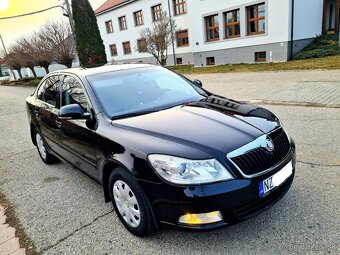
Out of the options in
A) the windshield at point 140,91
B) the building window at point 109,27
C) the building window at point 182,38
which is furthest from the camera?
the building window at point 109,27

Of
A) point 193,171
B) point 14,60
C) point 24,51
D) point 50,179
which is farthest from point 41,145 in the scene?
point 14,60

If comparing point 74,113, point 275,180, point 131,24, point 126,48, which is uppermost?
point 131,24

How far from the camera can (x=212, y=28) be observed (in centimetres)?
2188

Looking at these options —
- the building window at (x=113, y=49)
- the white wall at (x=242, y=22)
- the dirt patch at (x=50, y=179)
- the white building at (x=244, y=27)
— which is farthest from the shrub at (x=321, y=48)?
the building window at (x=113, y=49)

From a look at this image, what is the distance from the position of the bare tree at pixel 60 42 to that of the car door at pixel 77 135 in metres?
18.6

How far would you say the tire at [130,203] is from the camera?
246 cm

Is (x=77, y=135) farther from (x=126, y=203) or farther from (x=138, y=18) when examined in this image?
(x=138, y=18)

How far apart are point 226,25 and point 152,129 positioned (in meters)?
20.1

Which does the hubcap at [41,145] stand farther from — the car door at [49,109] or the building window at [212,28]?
the building window at [212,28]

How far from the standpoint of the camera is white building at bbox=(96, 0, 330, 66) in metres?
17.6

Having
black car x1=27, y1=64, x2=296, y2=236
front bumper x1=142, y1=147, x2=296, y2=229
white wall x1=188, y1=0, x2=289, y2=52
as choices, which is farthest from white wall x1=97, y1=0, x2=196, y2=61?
front bumper x1=142, y1=147, x2=296, y2=229

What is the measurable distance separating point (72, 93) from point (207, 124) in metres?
1.89

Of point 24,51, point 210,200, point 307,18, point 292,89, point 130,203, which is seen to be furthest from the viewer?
point 24,51

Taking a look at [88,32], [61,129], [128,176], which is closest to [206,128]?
[128,176]
